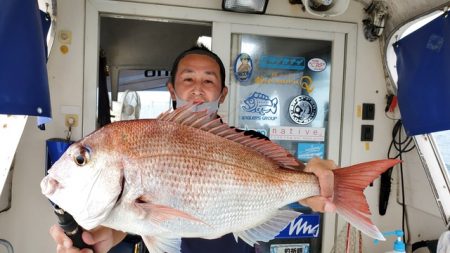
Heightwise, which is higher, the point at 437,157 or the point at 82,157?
the point at 82,157

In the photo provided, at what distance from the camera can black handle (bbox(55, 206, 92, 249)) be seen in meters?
0.96

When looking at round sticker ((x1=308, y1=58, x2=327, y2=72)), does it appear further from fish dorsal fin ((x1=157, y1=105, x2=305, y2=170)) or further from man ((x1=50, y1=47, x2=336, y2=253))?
fish dorsal fin ((x1=157, y1=105, x2=305, y2=170))

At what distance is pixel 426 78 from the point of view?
227 cm

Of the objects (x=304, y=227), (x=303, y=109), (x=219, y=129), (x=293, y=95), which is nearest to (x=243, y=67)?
(x=293, y=95)

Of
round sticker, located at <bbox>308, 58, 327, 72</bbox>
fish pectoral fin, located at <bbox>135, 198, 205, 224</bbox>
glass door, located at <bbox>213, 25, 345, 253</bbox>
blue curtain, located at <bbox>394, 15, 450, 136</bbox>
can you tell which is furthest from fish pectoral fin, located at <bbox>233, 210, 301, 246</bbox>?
round sticker, located at <bbox>308, 58, 327, 72</bbox>

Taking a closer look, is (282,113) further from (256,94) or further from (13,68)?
(13,68)

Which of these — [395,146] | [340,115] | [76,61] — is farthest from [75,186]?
[395,146]

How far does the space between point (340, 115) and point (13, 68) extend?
2.65 meters

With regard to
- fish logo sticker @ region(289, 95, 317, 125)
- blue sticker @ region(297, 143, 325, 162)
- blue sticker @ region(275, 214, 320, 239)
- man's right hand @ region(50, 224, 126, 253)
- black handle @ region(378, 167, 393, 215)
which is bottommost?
blue sticker @ region(275, 214, 320, 239)

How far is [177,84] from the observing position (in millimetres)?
1673

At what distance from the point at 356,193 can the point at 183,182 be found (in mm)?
534

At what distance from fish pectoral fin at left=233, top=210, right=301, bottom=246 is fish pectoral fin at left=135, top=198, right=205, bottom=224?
277 millimetres

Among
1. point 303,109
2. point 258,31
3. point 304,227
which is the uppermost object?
point 258,31

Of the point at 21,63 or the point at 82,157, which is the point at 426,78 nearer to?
the point at 82,157
